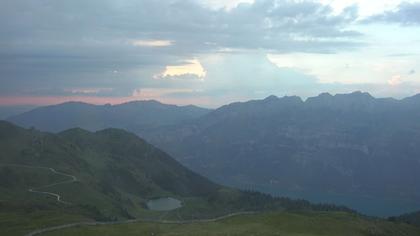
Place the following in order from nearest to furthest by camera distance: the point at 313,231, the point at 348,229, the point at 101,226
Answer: the point at 101,226 < the point at 313,231 < the point at 348,229

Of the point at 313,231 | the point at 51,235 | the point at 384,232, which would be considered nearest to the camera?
the point at 51,235

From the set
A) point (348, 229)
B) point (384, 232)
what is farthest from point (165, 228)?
point (384, 232)

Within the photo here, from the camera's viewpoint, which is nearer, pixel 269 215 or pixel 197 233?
pixel 197 233

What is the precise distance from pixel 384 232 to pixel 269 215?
47.1m

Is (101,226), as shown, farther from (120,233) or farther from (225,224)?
(225,224)

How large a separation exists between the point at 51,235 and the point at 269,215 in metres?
61.3

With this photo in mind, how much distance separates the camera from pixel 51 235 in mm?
111000

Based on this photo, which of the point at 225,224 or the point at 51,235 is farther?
the point at 225,224

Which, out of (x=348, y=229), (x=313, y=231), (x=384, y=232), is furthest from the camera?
(x=384, y=232)

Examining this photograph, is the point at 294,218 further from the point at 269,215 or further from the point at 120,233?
the point at 120,233

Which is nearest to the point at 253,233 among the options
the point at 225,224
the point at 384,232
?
the point at 225,224

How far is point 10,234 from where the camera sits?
117750mm

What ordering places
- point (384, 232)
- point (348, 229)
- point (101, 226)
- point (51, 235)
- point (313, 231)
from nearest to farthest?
point (51, 235), point (101, 226), point (313, 231), point (348, 229), point (384, 232)

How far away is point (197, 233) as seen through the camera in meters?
115
